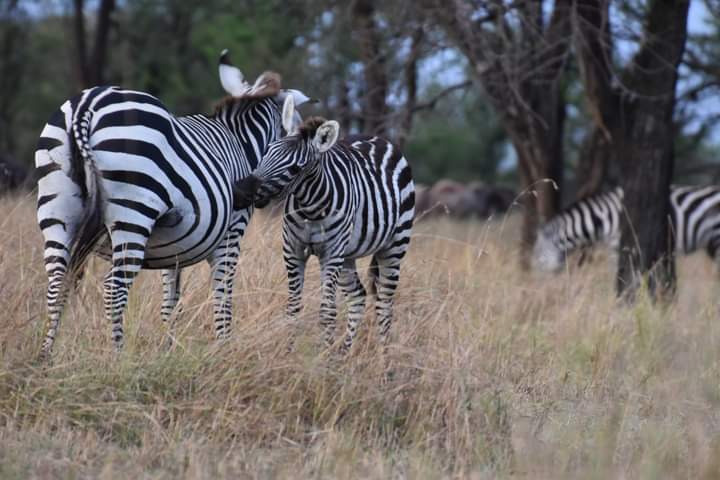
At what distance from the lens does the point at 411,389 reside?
493 centimetres

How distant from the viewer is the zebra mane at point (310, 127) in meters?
5.68

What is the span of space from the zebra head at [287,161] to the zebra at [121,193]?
162mm

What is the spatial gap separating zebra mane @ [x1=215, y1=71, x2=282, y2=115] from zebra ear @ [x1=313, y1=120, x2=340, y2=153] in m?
0.51

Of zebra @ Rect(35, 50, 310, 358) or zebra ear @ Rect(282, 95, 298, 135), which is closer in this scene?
zebra @ Rect(35, 50, 310, 358)

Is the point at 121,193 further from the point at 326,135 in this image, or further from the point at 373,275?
the point at 373,275

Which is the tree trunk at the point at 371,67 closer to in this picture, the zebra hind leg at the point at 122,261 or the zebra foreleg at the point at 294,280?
the zebra foreleg at the point at 294,280

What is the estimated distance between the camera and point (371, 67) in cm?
1157

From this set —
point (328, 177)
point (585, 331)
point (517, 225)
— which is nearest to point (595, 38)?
point (585, 331)

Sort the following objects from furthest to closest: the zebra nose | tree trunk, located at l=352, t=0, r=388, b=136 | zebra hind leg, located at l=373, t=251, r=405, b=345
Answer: tree trunk, located at l=352, t=0, r=388, b=136 → zebra hind leg, located at l=373, t=251, r=405, b=345 → the zebra nose

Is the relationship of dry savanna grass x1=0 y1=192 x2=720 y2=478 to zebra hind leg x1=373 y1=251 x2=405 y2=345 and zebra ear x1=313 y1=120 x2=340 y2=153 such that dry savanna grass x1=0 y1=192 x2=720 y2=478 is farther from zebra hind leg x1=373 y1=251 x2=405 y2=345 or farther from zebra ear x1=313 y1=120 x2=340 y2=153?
zebra ear x1=313 y1=120 x2=340 y2=153

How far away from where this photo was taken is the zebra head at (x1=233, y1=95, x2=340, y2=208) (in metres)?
5.45

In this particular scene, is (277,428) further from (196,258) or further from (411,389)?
(196,258)

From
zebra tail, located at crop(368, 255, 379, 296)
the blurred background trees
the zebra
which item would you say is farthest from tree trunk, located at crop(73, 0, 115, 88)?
the zebra

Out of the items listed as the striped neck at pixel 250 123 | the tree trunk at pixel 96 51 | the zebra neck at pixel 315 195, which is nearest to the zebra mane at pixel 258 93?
the striped neck at pixel 250 123
